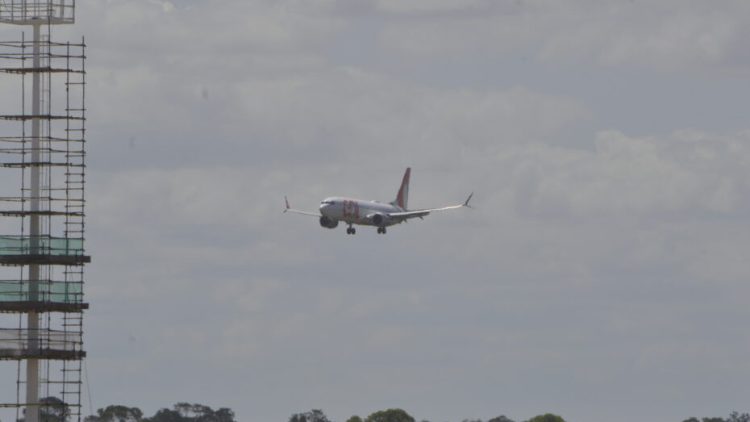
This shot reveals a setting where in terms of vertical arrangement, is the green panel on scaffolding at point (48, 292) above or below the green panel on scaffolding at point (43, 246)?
below

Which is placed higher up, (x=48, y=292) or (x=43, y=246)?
(x=43, y=246)

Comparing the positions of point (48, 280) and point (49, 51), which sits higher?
point (49, 51)

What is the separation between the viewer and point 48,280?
10600 cm

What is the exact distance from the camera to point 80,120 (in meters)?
107

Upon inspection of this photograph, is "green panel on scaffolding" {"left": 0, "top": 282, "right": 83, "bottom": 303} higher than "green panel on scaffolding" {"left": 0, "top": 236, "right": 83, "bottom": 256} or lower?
lower

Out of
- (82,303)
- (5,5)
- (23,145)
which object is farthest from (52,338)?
(5,5)

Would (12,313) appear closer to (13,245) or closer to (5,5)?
(13,245)

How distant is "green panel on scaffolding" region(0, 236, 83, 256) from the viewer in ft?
346

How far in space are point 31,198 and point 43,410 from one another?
1006 cm

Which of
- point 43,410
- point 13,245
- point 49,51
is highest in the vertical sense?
point 49,51

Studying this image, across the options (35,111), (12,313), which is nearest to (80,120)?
(35,111)

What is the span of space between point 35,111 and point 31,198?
3836 mm

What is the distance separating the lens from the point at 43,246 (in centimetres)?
10569

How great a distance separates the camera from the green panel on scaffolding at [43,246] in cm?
10556
